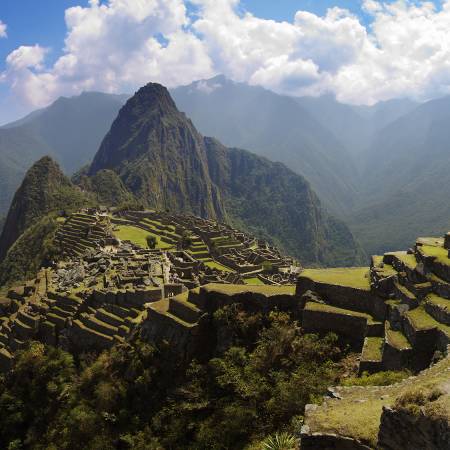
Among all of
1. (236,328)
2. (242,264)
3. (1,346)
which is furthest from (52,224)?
(236,328)

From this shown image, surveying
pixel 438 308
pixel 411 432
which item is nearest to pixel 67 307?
pixel 438 308

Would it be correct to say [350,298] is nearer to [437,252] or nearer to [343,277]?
[343,277]

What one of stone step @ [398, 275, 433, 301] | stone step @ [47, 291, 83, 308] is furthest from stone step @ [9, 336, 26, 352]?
stone step @ [398, 275, 433, 301]

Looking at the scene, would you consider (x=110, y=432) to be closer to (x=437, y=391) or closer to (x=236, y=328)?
(x=236, y=328)

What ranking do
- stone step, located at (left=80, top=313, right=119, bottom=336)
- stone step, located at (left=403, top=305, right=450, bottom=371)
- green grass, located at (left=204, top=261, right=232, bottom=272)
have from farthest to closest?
green grass, located at (left=204, top=261, right=232, bottom=272), stone step, located at (left=80, top=313, right=119, bottom=336), stone step, located at (left=403, top=305, right=450, bottom=371)

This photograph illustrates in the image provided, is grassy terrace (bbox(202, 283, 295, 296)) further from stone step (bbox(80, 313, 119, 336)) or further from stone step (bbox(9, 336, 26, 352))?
stone step (bbox(9, 336, 26, 352))

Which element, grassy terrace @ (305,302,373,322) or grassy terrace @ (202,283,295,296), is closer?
grassy terrace @ (305,302,373,322)
